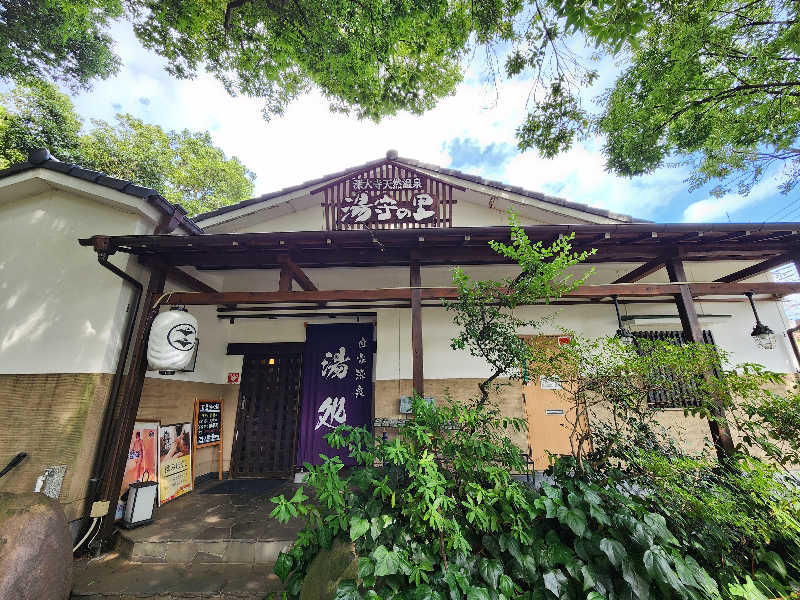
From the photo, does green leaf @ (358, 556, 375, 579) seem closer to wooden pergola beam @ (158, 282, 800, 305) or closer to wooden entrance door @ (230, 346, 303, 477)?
wooden pergola beam @ (158, 282, 800, 305)

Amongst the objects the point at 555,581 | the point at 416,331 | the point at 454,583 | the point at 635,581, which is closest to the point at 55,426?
the point at 416,331

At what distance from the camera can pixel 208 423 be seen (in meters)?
6.73

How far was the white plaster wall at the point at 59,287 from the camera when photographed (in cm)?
466

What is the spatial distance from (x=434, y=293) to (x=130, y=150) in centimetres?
2036

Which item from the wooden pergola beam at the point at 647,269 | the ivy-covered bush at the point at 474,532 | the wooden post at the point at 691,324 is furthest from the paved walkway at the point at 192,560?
→ the wooden pergola beam at the point at 647,269

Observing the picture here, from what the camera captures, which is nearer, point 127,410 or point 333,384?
point 127,410

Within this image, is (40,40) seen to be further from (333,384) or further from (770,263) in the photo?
(770,263)

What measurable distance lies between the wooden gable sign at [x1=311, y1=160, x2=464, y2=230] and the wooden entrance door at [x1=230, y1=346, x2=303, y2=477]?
3.28m

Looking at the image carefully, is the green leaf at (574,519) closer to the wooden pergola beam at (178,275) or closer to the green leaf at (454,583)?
the green leaf at (454,583)

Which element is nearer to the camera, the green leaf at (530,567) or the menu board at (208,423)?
the green leaf at (530,567)

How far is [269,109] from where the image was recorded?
26.5 feet

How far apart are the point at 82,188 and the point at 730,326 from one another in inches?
491

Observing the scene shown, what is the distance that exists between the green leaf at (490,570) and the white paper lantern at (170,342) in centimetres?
467

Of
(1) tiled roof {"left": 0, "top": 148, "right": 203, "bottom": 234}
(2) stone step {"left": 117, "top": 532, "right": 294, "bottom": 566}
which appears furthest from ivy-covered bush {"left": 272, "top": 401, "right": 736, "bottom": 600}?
(1) tiled roof {"left": 0, "top": 148, "right": 203, "bottom": 234}
